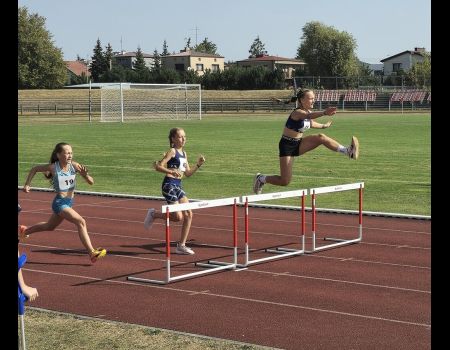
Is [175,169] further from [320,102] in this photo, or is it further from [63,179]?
[320,102]

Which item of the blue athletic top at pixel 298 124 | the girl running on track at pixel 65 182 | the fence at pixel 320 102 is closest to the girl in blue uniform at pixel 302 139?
the blue athletic top at pixel 298 124

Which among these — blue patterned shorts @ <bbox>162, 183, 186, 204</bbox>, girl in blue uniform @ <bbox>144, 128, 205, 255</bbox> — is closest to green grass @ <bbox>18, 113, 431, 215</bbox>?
girl in blue uniform @ <bbox>144, 128, 205, 255</bbox>

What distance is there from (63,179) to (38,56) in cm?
8659

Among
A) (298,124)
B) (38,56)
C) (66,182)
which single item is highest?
(38,56)

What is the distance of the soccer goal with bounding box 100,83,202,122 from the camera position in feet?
196

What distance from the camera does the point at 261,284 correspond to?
9.68 m

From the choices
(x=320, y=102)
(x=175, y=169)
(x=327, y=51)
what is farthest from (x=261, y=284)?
(x=327, y=51)

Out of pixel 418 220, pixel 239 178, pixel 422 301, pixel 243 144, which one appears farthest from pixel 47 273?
pixel 243 144

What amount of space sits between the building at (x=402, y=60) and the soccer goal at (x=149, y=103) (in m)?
82.2
